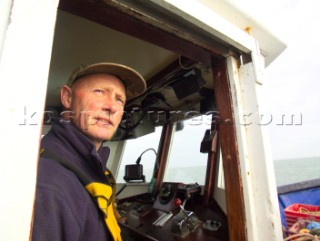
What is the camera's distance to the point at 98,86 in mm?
1111

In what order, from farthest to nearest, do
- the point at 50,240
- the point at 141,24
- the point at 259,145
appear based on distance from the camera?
1. the point at 259,145
2. the point at 141,24
3. the point at 50,240

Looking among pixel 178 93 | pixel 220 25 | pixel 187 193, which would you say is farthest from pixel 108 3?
pixel 187 193

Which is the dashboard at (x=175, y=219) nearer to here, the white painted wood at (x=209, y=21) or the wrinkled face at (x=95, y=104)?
the wrinkled face at (x=95, y=104)

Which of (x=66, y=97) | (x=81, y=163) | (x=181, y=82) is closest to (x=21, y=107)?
(x=81, y=163)

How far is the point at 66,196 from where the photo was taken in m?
0.61

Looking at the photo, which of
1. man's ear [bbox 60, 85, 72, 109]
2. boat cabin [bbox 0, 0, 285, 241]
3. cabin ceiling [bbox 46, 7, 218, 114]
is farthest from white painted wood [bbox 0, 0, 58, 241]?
cabin ceiling [bbox 46, 7, 218, 114]

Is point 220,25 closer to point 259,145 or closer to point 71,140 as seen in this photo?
point 259,145

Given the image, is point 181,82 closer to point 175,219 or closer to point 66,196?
point 175,219

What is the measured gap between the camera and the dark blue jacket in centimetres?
52

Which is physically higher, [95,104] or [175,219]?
[95,104]

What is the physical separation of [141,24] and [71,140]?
1.76ft

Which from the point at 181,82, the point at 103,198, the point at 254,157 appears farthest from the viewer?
the point at 181,82

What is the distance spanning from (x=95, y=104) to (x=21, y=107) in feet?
2.15

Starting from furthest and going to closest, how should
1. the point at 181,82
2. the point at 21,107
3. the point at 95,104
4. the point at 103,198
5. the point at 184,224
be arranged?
1. the point at 181,82
2. the point at 184,224
3. the point at 95,104
4. the point at 103,198
5. the point at 21,107
